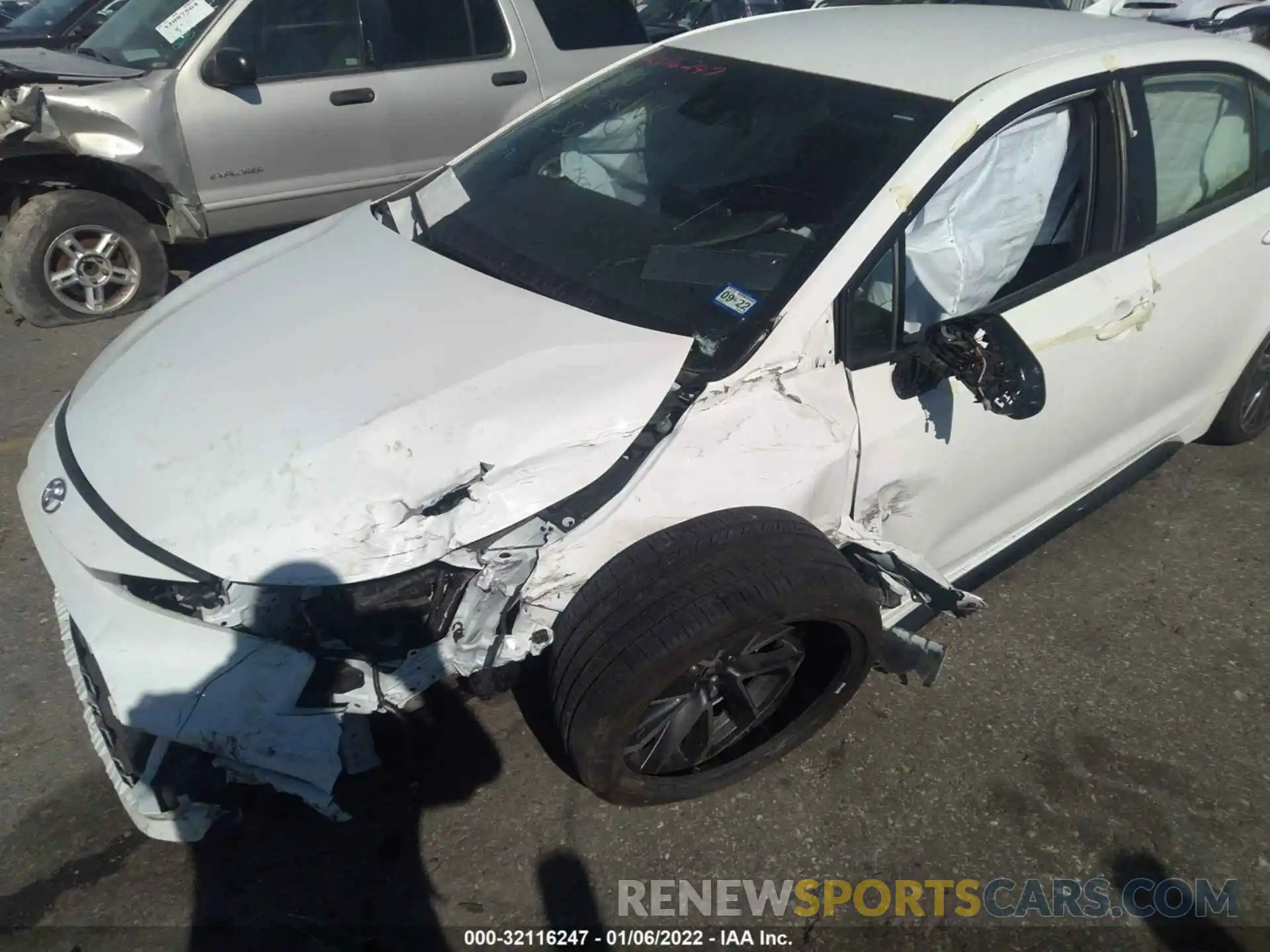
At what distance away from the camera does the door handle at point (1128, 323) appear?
2711 millimetres

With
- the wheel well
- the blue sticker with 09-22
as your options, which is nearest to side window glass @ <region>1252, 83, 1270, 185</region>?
the blue sticker with 09-22

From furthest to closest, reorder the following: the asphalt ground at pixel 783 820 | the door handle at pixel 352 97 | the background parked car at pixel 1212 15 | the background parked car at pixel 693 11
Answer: the background parked car at pixel 693 11
the background parked car at pixel 1212 15
the door handle at pixel 352 97
the asphalt ground at pixel 783 820

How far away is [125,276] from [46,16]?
2.38m

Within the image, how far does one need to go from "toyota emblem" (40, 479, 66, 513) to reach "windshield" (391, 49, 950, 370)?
1.16 metres

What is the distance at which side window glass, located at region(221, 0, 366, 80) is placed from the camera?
5090 millimetres

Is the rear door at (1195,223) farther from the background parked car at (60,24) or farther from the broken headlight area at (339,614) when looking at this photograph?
the background parked car at (60,24)

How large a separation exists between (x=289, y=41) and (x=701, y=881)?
190 inches

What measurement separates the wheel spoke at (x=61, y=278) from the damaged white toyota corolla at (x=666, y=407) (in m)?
2.72

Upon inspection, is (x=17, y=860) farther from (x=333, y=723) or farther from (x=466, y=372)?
(x=466, y=372)

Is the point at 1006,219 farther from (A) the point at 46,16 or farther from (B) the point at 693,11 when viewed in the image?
(B) the point at 693,11

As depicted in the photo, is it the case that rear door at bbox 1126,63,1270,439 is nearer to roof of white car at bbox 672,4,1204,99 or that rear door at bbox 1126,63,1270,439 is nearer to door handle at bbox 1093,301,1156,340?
door handle at bbox 1093,301,1156,340

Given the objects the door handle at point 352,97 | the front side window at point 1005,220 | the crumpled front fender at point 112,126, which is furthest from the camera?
the door handle at point 352,97

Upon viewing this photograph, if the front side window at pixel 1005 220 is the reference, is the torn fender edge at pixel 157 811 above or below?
below

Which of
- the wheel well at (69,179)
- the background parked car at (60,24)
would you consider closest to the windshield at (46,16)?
the background parked car at (60,24)
